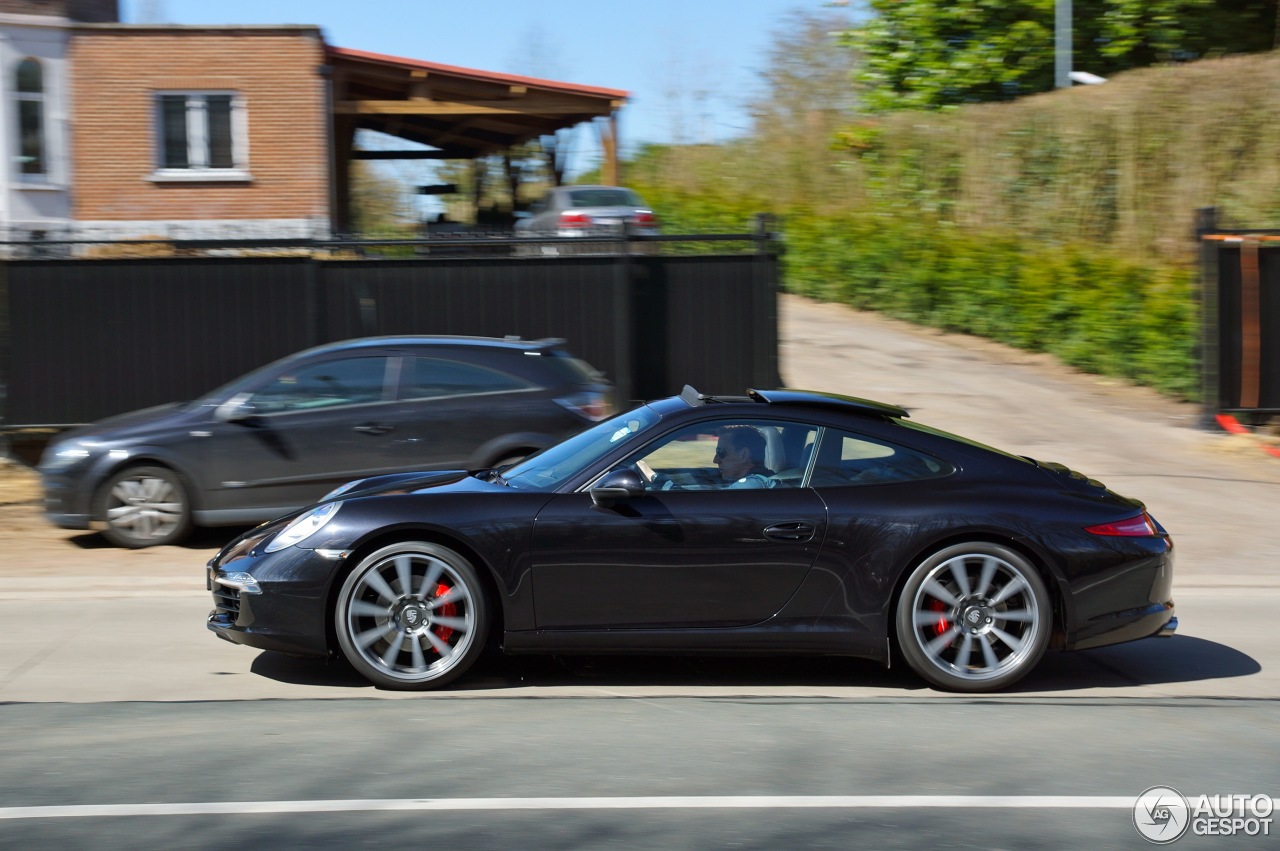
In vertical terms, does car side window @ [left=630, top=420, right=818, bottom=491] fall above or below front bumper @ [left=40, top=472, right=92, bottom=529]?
above

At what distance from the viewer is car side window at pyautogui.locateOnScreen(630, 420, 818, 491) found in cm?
595

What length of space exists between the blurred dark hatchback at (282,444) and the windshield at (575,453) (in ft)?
9.01

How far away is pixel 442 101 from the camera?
25.6 metres

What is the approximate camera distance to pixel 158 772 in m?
4.77

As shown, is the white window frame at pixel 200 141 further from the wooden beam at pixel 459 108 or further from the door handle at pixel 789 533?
the door handle at pixel 789 533

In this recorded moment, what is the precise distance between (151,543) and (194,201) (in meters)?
14.4

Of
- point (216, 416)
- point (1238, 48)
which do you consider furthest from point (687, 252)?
point (1238, 48)

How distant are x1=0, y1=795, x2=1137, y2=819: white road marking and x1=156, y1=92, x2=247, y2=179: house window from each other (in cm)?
Result: 1950

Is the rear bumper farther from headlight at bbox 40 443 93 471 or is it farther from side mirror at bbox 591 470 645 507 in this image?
headlight at bbox 40 443 93 471

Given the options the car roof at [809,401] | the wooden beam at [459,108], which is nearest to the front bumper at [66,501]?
the car roof at [809,401]

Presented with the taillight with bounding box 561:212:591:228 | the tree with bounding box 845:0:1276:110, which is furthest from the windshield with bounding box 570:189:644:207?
the tree with bounding box 845:0:1276:110

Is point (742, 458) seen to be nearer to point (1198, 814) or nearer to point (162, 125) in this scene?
A: point (1198, 814)

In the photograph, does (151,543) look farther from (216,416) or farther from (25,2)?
(25,2)

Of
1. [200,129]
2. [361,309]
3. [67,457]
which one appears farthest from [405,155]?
[67,457]
